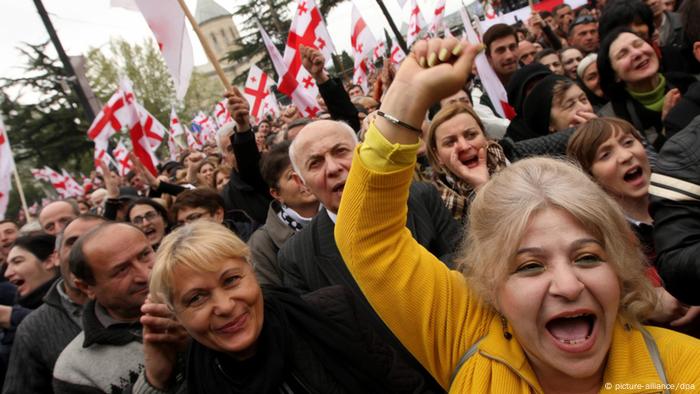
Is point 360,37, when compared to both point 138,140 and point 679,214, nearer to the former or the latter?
point 138,140

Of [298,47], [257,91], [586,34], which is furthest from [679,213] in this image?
[257,91]

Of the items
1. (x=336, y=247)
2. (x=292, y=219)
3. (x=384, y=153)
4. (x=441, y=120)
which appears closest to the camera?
(x=384, y=153)

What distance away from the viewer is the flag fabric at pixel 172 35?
4.47 m

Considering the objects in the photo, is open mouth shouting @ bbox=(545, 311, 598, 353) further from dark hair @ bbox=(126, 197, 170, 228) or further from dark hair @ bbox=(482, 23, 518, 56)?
dark hair @ bbox=(482, 23, 518, 56)

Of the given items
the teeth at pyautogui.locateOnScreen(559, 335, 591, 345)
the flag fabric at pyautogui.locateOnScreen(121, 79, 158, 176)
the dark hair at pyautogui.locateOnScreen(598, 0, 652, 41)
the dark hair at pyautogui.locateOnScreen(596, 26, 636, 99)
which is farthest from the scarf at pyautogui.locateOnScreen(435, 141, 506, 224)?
the flag fabric at pyautogui.locateOnScreen(121, 79, 158, 176)

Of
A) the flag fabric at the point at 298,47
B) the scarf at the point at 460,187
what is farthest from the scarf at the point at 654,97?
the flag fabric at the point at 298,47

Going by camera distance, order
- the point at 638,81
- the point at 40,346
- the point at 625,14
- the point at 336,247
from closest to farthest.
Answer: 1. the point at 336,247
2. the point at 40,346
3. the point at 638,81
4. the point at 625,14

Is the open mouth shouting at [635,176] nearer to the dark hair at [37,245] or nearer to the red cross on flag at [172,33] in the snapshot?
the red cross on flag at [172,33]

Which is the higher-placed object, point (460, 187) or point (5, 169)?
point (5, 169)

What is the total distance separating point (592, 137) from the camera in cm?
285

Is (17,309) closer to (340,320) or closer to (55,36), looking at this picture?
(340,320)

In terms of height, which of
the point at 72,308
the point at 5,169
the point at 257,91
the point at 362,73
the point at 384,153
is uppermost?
the point at 5,169

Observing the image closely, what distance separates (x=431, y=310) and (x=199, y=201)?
3335mm

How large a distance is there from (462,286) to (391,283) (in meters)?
0.28
